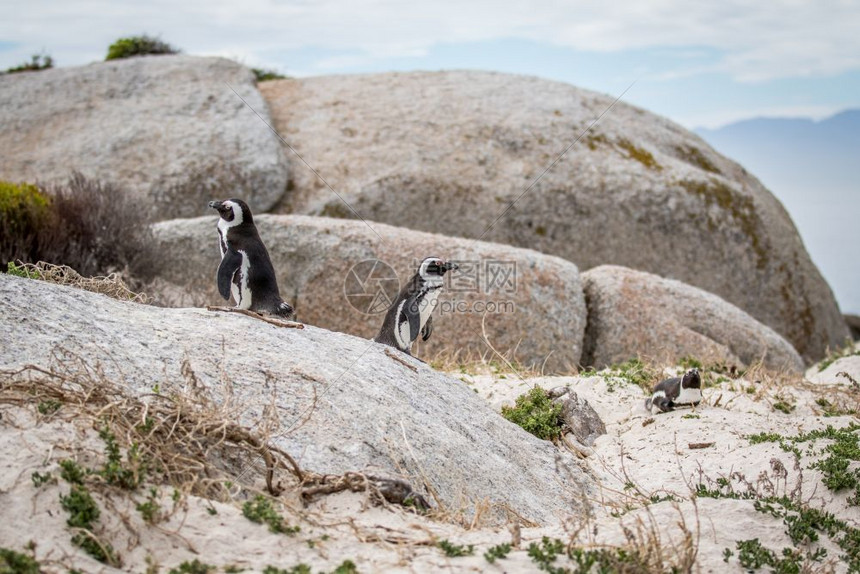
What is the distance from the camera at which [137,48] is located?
2197 cm

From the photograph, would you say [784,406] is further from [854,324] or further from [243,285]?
[854,324]

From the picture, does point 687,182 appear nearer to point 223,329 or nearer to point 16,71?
point 223,329

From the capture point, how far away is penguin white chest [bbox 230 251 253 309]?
7656mm

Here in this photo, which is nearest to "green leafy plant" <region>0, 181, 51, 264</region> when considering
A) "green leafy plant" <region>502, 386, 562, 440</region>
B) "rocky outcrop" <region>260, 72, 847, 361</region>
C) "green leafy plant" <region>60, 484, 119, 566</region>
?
"rocky outcrop" <region>260, 72, 847, 361</region>

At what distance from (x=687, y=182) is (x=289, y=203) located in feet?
24.5

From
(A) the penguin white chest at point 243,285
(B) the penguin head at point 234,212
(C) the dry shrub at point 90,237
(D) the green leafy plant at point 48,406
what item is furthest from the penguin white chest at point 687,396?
(C) the dry shrub at point 90,237

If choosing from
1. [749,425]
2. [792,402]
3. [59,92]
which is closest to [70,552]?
[749,425]

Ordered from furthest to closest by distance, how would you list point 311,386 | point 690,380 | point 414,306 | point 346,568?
point 414,306 < point 690,380 < point 311,386 < point 346,568

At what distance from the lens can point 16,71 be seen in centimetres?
2058

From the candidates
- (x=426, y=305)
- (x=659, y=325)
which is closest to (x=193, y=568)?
Result: (x=426, y=305)

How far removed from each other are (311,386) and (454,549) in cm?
198

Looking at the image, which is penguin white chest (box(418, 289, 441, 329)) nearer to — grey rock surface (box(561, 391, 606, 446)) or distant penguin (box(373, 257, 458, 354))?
distant penguin (box(373, 257, 458, 354))

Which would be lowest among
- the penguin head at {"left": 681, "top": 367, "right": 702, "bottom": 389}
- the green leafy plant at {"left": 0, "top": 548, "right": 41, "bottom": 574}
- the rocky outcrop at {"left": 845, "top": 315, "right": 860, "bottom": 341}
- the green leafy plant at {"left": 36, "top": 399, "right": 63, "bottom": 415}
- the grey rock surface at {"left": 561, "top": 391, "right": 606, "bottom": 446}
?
the rocky outcrop at {"left": 845, "top": 315, "right": 860, "bottom": 341}

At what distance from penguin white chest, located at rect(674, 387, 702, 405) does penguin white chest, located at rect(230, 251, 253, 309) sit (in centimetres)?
404
